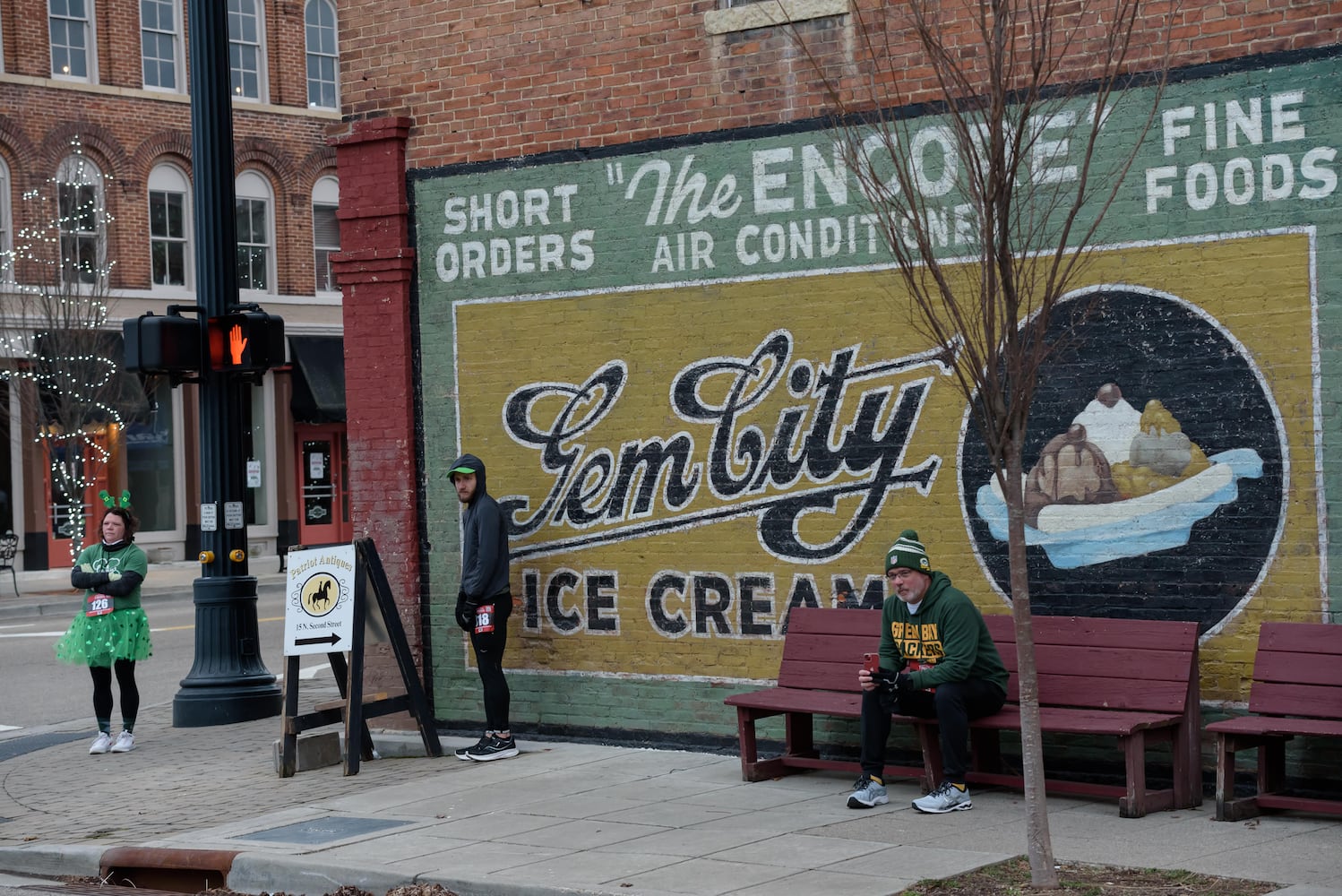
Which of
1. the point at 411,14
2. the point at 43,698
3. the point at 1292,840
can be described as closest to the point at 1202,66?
the point at 1292,840

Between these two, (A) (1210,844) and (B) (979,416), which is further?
(A) (1210,844)

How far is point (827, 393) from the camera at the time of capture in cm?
1008

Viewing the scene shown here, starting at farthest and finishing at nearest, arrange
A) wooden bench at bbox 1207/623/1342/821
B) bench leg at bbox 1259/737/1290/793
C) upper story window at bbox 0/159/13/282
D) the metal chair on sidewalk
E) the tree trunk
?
upper story window at bbox 0/159/13/282 → the metal chair on sidewalk → bench leg at bbox 1259/737/1290/793 → wooden bench at bbox 1207/623/1342/821 → the tree trunk

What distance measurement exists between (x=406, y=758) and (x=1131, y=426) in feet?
17.5

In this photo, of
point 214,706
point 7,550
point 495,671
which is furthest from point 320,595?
point 7,550

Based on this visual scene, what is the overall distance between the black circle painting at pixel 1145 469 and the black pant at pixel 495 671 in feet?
10.9

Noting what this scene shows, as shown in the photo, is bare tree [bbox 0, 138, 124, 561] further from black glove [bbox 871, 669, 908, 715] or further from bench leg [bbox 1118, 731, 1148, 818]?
bench leg [bbox 1118, 731, 1148, 818]

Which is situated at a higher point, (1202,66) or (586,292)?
(1202,66)

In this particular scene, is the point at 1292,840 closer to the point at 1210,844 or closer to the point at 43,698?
the point at 1210,844

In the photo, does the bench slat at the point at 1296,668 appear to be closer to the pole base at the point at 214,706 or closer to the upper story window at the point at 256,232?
the pole base at the point at 214,706

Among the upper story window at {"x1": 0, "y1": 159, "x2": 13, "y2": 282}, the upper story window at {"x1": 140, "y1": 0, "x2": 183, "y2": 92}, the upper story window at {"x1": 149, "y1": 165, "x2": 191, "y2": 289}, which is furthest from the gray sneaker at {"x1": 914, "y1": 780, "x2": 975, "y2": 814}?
the upper story window at {"x1": 140, "y1": 0, "x2": 183, "y2": 92}

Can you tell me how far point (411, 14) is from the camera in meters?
11.8

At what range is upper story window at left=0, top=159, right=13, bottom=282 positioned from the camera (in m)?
28.9

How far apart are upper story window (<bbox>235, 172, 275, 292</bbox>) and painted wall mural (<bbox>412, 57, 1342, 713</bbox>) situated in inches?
889
